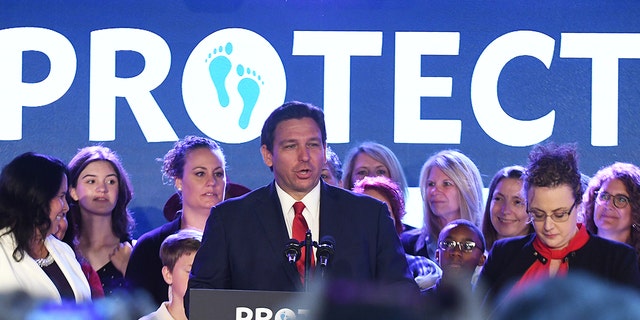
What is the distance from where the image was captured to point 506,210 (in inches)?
195

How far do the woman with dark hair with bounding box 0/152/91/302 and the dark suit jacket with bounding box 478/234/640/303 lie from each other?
1519mm

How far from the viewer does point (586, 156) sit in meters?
6.30

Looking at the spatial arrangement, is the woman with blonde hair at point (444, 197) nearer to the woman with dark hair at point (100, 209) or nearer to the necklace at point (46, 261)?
the woman with dark hair at point (100, 209)

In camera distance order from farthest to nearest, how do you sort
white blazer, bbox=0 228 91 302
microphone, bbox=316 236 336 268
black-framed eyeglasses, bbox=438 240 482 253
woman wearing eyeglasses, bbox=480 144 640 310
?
black-framed eyeglasses, bbox=438 240 482 253 → white blazer, bbox=0 228 91 302 → woman wearing eyeglasses, bbox=480 144 640 310 → microphone, bbox=316 236 336 268

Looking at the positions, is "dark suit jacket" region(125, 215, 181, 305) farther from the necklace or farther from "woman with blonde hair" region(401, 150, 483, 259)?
"woman with blonde hair" region(401, 150, 483, 259)

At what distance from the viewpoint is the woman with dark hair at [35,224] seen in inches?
140

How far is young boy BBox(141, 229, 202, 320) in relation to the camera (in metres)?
4.08

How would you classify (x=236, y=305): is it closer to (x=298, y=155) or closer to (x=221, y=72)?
(x=298, y=155)

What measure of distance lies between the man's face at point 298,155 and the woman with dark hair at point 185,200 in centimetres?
145

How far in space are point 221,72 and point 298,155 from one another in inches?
128

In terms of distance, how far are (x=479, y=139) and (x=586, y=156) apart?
725 millimetres

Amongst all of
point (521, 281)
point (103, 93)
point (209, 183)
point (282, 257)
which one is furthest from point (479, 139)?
point (282, 257)

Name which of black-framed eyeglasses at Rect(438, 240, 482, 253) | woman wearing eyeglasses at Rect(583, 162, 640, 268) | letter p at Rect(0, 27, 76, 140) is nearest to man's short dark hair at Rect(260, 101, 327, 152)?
black-framed eyeglasses at Rect(438, 240, 482, 253)

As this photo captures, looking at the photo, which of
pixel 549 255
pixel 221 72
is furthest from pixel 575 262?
pixel 221 72
